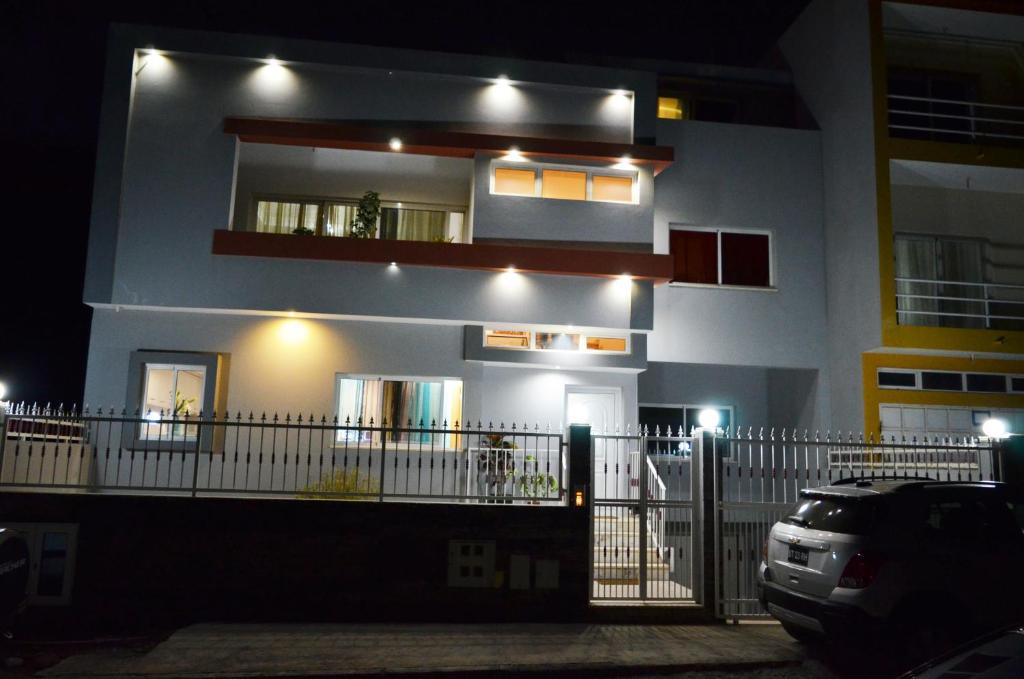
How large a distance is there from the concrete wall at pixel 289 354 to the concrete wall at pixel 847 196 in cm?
Answer: 597

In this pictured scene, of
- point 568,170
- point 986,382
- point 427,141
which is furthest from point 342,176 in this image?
point 986,382

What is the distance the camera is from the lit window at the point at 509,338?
14.9 m

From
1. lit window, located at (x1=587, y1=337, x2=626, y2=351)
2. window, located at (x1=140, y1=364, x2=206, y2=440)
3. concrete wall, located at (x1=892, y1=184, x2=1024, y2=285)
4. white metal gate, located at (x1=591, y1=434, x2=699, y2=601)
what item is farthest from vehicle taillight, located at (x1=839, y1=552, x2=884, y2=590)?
concrete wall, located at (x1=892, y1=184, x2=1024, y2=285)

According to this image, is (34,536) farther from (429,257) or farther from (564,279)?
(564,279)

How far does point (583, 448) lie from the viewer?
9.70 metres

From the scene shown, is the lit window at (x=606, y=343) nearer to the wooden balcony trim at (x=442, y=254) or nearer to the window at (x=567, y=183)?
the wooden balcony trim at (x=442, y=254)

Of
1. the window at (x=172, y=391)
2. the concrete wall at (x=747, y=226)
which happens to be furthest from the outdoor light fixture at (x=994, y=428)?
the window at (x=172, y=391)

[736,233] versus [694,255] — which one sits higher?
[736,233]

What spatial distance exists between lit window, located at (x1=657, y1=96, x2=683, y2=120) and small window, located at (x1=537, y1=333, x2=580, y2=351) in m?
6.50

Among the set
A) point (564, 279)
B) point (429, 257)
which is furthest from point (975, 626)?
point (429, 257)

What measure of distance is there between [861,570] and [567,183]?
9493 mm

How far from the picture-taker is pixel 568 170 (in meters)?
14.9

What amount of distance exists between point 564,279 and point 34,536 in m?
8.72

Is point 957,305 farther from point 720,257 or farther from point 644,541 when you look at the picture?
point 644,541
